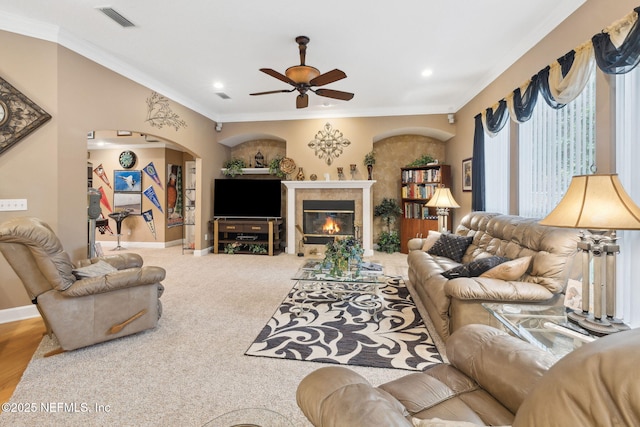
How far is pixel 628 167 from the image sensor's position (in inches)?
82.4

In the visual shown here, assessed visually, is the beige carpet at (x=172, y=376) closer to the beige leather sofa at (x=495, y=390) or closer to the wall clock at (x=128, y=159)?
the beige leather sofa at (x=495, y=390)

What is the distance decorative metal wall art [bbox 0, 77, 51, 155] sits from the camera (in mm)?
2893

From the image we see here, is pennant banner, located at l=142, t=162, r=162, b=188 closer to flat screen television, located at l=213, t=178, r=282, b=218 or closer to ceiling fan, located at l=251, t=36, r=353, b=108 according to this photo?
flat screen television, located at l=213, t=178, r=282, b=218

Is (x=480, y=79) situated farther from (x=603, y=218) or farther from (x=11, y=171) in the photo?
(x=11, y=171)

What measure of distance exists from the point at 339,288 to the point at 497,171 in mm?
2819

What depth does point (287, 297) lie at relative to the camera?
3602 mm

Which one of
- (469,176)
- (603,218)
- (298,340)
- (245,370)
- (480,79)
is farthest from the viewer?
(469,176)

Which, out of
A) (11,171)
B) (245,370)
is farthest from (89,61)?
(245,370)

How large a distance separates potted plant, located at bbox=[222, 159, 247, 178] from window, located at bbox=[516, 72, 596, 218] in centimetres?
531

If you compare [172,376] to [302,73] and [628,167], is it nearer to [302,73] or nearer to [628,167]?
[302,73]

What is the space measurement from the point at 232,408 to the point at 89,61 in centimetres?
421

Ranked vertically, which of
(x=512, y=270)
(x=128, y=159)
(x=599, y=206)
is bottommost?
(x=512, y=270)

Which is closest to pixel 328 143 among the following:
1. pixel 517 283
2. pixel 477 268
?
pixel 477 268

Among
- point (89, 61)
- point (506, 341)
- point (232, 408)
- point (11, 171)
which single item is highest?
point (89, 61)
